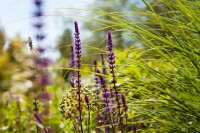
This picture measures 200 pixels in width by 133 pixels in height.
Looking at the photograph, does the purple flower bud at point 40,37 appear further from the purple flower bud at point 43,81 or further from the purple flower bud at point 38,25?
the purple flower bud at point 43,81

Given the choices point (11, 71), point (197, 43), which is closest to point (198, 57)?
point (197, 43)

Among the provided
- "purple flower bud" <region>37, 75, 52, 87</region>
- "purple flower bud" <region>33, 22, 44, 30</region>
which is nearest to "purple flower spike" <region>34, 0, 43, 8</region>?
"purple flower bud" <region>33, 22, 44, 30</region>

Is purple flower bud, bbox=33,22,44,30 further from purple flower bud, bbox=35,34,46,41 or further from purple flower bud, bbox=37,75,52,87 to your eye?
purple flower bud, bbox=37,75,52,87

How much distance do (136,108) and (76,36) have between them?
566 mm

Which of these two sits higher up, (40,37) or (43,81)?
(40,37)

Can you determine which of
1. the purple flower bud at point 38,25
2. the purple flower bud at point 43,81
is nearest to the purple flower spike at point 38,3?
the purple flower bud at point 38,25

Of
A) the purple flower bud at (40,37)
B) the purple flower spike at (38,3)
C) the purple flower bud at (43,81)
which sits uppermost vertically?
the purple flower spike at (38,3)

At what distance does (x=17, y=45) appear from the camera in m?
1.65

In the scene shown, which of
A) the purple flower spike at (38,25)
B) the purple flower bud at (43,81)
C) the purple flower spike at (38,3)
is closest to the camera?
the purple flower bud at (43,81)

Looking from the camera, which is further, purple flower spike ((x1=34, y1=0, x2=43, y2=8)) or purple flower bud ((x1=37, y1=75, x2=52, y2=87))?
purple flower spike ((x1=34, y1=0, x2=43, y2=8))

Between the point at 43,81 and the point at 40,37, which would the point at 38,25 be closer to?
the point at 40,37

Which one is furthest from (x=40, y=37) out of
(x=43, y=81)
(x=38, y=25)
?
(x=43, y=81)

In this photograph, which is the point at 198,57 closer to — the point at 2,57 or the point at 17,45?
the point at 17,45

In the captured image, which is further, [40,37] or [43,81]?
[40,37]
